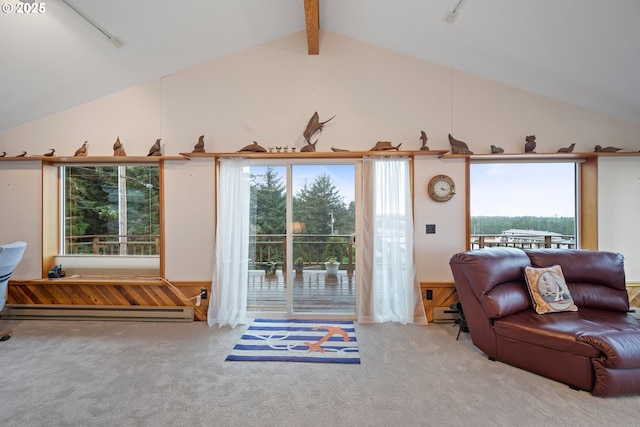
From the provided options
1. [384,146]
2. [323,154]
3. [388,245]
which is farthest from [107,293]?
[384,146]

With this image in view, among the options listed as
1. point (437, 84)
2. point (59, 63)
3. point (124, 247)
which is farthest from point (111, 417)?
point (437, 84)

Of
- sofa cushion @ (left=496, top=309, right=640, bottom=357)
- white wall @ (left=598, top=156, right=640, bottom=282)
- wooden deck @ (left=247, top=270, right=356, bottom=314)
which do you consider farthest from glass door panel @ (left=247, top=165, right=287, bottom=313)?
white wall @ (left=598, top=156, right=640, bottom=282)

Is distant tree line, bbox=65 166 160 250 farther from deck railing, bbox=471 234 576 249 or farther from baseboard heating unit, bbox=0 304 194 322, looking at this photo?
deck railing, bbox=471 234 576 249

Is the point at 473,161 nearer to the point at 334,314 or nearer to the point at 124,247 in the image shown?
the point at 334,314

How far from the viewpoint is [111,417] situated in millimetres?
1842

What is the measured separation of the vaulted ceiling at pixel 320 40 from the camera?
2.50 meters

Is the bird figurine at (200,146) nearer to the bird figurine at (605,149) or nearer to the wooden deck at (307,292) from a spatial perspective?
the wooden deck at (307,292)

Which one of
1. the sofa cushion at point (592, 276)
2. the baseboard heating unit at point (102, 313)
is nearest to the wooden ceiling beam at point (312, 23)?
the sofa cushion at point (592, 276)

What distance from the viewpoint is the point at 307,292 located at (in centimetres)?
404

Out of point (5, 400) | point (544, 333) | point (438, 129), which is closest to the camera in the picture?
point (5, 400)

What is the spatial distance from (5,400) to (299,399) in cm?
210

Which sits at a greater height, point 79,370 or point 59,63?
point 59,63

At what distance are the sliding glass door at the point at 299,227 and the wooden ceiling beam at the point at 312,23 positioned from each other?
4.71 ft

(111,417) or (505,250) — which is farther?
(505,250)
